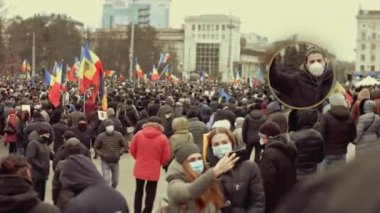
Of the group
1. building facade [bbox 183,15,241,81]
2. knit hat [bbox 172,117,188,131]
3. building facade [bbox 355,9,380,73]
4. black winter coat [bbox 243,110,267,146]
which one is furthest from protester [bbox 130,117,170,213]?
building facade [bbox 183,15,241,81]

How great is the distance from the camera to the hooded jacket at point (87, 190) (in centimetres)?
413

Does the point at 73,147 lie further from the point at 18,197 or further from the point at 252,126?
the point at 252,126

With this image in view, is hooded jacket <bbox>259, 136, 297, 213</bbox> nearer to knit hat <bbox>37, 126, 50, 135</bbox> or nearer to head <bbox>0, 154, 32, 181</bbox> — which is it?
head <bbox>0, 154, 32, 181</bbox>

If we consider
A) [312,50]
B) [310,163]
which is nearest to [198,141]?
[310,163]

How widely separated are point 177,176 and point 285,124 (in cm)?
271

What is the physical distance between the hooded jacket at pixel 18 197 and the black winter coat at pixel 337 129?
17.8 feet

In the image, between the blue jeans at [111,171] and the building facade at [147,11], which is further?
the building facade at [147,11]

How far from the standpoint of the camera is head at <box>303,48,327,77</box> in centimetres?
660

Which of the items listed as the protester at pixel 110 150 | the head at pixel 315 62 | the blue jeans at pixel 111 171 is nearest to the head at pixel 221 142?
the head at pixel 315 62

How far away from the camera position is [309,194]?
2.72 feet

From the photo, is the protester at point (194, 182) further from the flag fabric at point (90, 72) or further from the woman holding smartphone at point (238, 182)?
the flag fabric at point (90, 72)

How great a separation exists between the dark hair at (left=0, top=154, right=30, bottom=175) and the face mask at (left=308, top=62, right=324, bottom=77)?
336cm

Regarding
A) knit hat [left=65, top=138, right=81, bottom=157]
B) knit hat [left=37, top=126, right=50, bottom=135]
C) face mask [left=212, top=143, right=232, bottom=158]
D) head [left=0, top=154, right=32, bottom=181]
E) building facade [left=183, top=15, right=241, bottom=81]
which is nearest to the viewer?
head [left=0, top=154, right=32, bottom=181]

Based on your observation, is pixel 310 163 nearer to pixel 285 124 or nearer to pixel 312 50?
pixel 285 124
